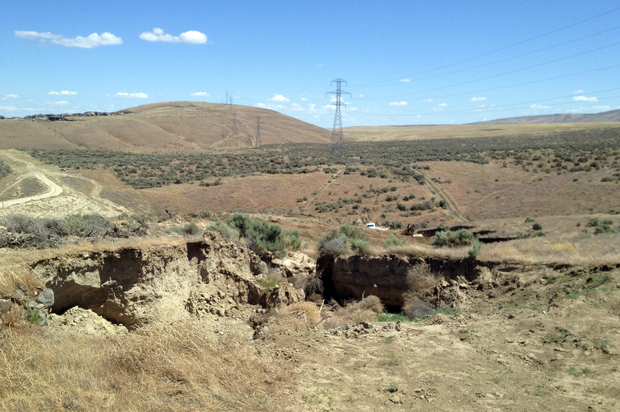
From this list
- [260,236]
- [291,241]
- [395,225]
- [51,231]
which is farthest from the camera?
[395,225]

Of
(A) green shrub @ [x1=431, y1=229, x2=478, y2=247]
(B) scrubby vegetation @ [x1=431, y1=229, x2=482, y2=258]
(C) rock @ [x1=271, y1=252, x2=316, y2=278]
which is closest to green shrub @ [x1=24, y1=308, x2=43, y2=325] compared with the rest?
(C) rock @ [x1=271, y1=252, x2=316, y2=278]

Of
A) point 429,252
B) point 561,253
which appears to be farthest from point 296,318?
point 561,253

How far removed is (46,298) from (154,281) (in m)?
3.25

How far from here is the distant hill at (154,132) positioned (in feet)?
273

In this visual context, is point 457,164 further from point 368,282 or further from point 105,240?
point 105,240

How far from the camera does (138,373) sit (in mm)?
6320

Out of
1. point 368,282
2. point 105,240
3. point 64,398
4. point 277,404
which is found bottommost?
point 368,282

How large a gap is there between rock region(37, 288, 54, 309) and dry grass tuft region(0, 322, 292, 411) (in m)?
1.37

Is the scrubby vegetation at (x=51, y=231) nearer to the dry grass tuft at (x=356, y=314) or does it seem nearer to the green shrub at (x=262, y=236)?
the green shrub at (x=262, y=236)

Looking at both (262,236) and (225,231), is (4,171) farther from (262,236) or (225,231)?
(225,231)

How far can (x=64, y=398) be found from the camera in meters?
5.30

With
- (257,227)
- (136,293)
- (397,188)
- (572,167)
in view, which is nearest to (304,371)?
(136,293)

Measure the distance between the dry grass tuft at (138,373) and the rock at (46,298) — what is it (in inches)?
53.9

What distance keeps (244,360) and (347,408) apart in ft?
5.92
